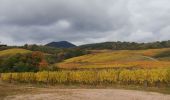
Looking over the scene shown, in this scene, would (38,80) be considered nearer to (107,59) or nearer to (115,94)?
(115,94)

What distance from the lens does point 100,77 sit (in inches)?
2194

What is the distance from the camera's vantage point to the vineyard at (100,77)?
5100cm

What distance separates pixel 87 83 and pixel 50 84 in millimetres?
6462

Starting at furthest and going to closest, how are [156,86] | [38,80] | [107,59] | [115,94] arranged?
[107,59] < [38,80] < [156,86] < [115,94]

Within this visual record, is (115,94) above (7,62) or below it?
below

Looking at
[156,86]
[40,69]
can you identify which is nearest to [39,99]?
[156,86]

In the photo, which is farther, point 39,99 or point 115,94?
point 115,94

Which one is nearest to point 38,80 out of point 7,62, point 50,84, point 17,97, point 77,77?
point 50,84

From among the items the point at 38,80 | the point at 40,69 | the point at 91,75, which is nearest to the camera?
the point at 91,75

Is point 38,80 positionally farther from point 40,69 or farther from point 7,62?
point 7,62

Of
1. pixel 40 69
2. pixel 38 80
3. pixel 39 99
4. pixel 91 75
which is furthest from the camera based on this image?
pixel 40 69

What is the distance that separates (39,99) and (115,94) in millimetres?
7648

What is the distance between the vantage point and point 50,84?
59906 mm

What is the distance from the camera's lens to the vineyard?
51.0 metres
